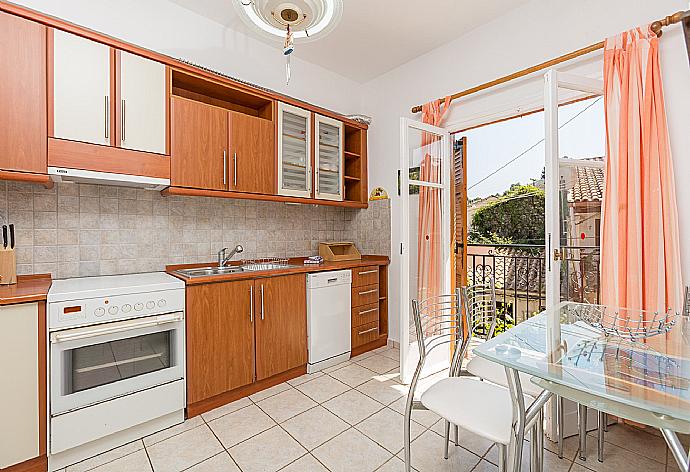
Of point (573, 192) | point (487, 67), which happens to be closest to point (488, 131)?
point (487, 67)

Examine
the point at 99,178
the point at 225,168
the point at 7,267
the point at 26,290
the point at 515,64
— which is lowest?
the point at 26,290

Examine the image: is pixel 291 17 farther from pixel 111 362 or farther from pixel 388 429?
pixel 388 429

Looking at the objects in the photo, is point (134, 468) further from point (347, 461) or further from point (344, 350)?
point (344, 350)

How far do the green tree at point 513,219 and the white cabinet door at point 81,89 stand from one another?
4.42 metres

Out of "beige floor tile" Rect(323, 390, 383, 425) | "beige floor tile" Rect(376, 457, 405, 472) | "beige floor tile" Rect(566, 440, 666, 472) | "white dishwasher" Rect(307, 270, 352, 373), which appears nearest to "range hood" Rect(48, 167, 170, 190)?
"white dishwasher" Rect(307, 270, 352, 373)

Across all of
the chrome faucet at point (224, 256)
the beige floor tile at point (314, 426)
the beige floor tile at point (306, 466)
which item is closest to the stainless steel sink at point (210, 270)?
the chrome faucet at point (224, 256)

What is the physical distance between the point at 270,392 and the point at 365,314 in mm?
1152

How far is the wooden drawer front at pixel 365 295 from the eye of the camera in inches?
130

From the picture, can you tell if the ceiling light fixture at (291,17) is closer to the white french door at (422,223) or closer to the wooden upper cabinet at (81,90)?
the wooden upper cabinet at (81,90)

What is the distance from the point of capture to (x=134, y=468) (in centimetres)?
177

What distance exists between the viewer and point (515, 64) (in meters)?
2.68

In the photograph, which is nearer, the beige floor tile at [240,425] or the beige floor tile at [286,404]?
the beige floor tile at [240,425]

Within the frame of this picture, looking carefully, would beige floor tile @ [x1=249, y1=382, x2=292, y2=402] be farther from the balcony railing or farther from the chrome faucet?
the balcony railing

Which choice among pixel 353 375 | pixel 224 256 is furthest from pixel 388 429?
pixel 224 256
